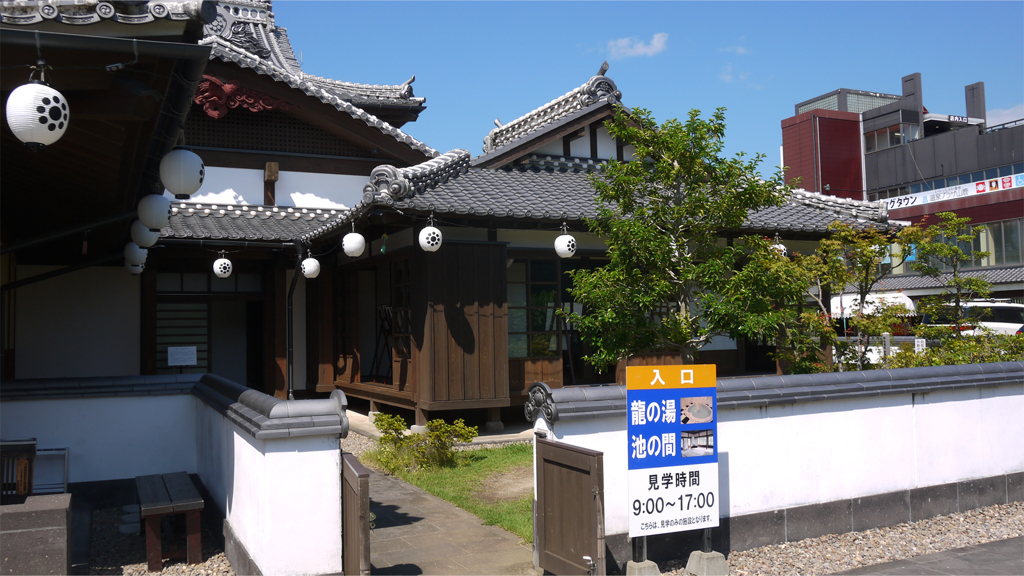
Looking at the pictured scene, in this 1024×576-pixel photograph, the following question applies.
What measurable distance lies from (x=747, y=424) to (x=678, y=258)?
3.04m

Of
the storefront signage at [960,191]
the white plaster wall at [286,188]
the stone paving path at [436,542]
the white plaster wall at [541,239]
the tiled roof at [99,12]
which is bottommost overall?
the stone paving path at [436,542]

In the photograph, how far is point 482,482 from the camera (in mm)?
8969

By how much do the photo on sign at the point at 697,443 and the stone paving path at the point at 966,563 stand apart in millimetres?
1602

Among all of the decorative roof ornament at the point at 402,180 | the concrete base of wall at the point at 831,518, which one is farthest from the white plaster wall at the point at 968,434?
the decorative roof ornament at the point at 402,180

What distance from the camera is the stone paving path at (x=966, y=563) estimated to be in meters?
6.03

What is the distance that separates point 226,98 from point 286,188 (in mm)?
2039

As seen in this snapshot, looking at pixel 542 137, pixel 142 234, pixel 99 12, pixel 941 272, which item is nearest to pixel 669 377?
pixel 99 12

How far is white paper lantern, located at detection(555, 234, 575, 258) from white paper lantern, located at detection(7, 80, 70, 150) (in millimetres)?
8082

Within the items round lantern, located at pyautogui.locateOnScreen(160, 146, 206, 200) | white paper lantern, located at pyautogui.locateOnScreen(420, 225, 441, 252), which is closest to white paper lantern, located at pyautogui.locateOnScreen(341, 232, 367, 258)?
white paper lantern, located at pyautogui.locateOnScreen(420, 225, 441, 252)

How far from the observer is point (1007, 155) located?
3781 cm

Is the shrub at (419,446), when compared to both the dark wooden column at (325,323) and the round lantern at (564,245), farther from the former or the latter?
the dark wooden column at (325,323)

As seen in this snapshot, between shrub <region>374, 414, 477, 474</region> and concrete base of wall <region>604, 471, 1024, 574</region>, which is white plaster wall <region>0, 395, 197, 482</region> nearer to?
shrub <region>374, 414, 477, 474</region>

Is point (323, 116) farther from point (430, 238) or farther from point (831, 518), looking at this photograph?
point (831, 518)

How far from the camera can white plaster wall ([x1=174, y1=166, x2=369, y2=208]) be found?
14461 mm
